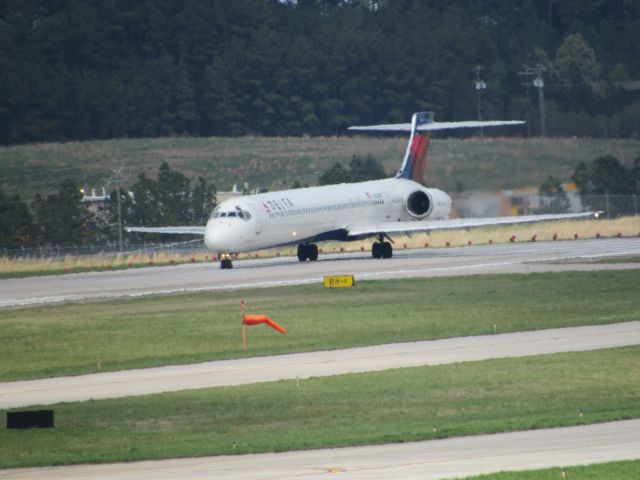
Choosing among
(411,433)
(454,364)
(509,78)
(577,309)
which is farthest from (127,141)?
(411,433)

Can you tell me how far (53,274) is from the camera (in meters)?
61.3

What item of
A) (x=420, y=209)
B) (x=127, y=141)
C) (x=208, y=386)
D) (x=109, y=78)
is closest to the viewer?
(x=208, y=386)

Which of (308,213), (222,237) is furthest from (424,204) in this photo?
(222,237)

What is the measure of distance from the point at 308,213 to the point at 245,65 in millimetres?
72433

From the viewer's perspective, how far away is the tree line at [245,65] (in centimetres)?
12275

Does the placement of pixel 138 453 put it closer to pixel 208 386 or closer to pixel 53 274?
pixel 208 386

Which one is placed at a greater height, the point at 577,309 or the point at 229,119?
Answer: the point at 229,119

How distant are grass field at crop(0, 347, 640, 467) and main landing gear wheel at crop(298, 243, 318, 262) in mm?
34171

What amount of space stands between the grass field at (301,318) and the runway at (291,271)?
3155 mm

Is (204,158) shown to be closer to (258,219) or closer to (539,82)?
(539,82)

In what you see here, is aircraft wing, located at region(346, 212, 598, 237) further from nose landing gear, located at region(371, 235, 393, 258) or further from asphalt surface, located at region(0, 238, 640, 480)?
asphalt surface, located at region(0, 238, 640, 480)

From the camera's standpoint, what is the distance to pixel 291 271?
57062mm

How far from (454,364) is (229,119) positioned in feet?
335

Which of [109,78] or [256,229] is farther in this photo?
[109,78]
